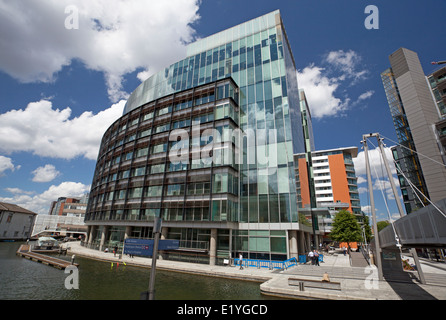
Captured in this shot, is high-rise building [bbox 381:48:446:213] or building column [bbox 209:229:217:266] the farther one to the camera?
high-rise building [bbox 381:48:446:213]

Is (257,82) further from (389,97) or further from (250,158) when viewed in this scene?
(389,97)

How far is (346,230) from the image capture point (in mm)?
46188

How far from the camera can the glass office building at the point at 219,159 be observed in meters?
29.3

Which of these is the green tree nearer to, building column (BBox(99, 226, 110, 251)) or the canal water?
the canal water

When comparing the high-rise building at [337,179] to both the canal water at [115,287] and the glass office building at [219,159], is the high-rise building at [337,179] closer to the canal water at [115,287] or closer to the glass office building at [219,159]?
the glass office building at [219,159]

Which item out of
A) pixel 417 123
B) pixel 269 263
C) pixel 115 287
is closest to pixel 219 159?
pixel 269 263

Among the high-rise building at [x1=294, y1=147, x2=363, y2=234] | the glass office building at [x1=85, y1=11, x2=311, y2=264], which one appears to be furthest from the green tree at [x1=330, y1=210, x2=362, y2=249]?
the high-rise building at [x1=294, y1=147, x2=363, y2=234]

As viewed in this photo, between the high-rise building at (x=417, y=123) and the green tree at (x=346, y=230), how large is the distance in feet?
52.7

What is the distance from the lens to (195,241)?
1217 inches

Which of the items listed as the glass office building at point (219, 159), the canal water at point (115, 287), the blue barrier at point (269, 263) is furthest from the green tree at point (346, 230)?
the canal water at point (115, 287)

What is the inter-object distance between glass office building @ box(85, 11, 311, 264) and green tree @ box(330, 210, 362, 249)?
15.1 m

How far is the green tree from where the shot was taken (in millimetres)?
45781
